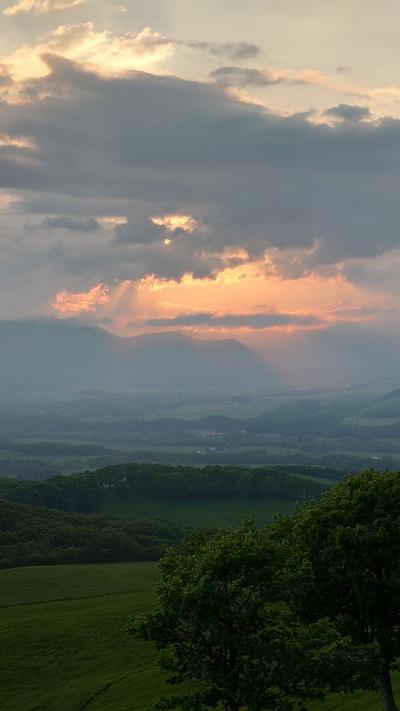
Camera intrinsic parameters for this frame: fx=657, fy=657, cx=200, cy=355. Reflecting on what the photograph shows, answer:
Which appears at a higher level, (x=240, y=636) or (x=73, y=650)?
(x=240, y=636)

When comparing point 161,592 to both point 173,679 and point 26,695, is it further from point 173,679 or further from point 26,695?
point 26,695

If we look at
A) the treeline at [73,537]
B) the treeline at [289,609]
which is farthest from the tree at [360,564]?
the treeline at [73,537]

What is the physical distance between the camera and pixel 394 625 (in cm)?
3669

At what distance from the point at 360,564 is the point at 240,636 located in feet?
25.6

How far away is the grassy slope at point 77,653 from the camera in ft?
184

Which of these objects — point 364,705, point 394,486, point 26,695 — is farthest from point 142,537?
point 394,486

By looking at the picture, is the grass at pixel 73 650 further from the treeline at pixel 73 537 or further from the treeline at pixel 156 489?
the treeline at pixel 156 489

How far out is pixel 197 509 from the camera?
614 feet

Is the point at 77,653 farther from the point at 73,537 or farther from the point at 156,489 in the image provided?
the point at 156,489

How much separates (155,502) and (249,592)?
161998 mm

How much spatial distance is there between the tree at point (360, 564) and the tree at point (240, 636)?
2700 millimetres

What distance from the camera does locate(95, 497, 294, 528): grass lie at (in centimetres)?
17825

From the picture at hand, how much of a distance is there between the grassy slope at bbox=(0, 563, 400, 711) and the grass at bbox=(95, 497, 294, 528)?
81.3m

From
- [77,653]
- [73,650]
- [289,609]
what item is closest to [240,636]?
[289,609]
